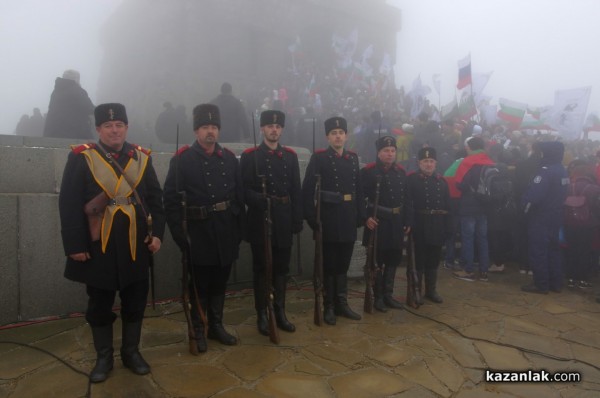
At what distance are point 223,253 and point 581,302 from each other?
5501mm

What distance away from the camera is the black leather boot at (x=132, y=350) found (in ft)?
11.7

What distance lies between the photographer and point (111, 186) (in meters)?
3.42

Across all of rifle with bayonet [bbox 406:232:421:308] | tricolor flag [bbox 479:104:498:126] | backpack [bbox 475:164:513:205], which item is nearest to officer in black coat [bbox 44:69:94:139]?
rifle with bayonet [bbox 406:232:421:308]

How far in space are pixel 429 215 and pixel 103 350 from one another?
4.46 meters

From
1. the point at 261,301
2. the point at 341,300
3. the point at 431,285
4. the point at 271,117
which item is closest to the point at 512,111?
the point at 431,285

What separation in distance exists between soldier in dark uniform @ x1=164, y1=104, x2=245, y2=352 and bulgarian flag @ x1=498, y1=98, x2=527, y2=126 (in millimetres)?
14166

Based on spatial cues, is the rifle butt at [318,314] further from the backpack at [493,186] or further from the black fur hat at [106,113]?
the backpack at [493,186]

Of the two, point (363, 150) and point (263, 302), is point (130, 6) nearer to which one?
point (363, 150)

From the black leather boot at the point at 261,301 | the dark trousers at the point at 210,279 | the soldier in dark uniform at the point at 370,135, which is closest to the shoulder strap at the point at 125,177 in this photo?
the dark trousers at the point at 210,279

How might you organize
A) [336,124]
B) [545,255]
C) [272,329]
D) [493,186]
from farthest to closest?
[493,186]
[545,255]
[336,124]
[272,329]

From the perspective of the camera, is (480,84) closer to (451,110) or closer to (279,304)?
(451,110)

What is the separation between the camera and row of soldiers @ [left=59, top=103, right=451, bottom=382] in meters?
3.40

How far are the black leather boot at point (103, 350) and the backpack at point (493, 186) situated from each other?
5953 mm

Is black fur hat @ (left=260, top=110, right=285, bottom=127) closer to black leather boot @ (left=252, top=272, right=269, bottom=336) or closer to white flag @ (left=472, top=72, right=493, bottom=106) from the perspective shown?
black leather boot @ (left=252, top=272, right=269, bottom=336)
